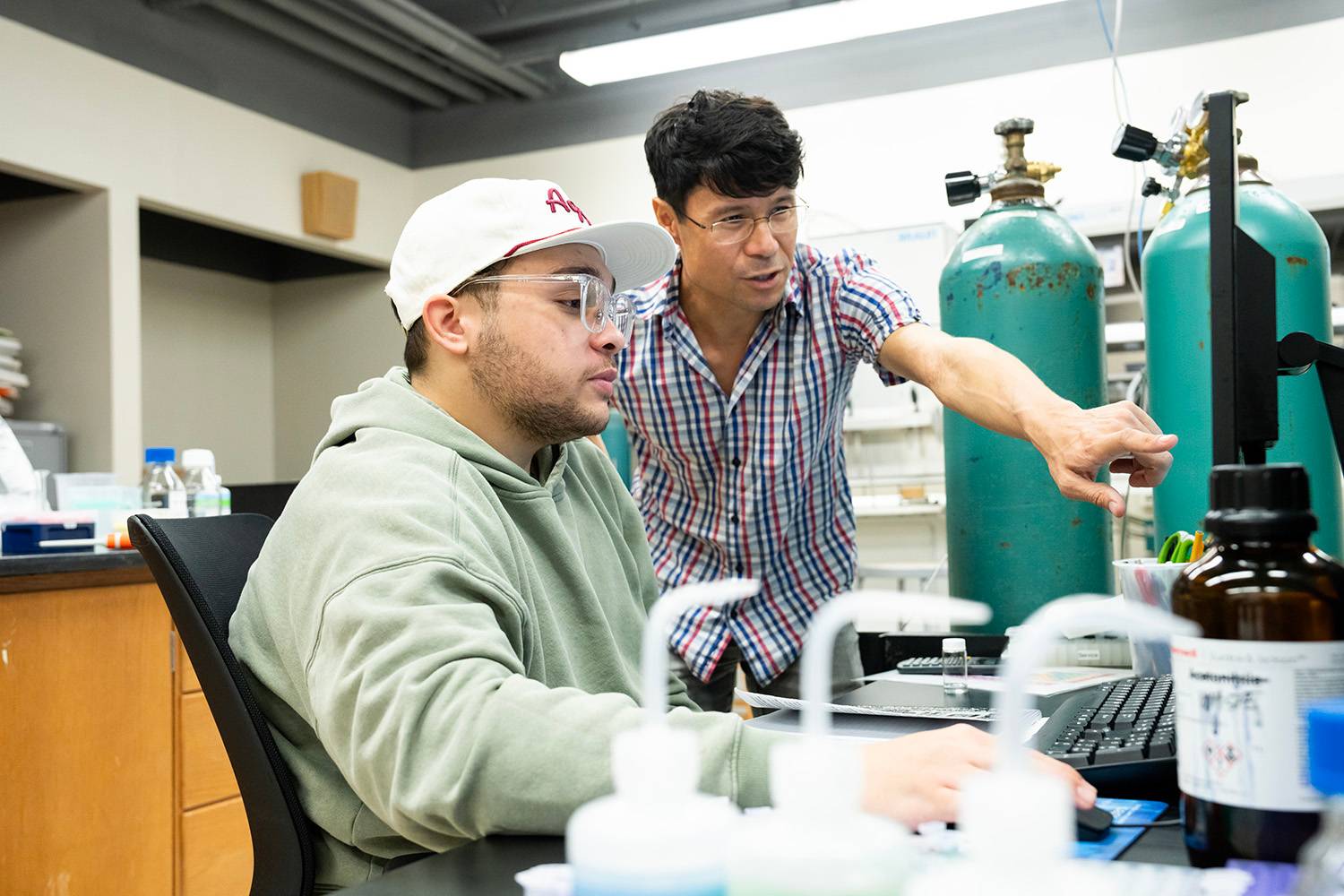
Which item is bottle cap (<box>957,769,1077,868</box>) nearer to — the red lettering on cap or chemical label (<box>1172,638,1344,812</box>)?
chemical label (<box>1172,638,1344,812</box>)

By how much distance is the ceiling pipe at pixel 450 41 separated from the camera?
14.9 ft

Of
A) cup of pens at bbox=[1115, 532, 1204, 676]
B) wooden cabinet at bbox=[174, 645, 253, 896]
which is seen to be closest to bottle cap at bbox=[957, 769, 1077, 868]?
cup of pens at bbox=[1115, 532, 1204, 676]

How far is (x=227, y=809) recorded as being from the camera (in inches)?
93.9

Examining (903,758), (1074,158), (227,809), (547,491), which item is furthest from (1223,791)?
(1074,158)

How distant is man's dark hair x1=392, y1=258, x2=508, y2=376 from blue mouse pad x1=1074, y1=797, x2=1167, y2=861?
2.36 feet

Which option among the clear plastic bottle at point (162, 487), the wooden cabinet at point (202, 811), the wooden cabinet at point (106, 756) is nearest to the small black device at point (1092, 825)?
the wooden cabinet at point (106, 756)

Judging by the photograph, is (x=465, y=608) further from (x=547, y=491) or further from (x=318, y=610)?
(x=547, y=491)

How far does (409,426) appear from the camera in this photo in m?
0.98

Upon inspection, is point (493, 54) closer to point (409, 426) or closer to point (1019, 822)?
point (409, 426)

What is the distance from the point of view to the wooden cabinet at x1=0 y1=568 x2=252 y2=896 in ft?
6.63

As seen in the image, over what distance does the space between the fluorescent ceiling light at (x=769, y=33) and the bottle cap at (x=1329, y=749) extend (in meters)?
3.92

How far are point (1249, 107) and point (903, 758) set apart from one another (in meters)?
4.38

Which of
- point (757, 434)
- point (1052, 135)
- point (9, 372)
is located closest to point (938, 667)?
point (757, 434)

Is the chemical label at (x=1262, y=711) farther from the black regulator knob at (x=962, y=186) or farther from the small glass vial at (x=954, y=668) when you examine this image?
the black regulator knob at (x=962, y=186)
